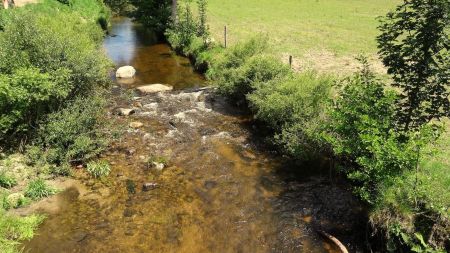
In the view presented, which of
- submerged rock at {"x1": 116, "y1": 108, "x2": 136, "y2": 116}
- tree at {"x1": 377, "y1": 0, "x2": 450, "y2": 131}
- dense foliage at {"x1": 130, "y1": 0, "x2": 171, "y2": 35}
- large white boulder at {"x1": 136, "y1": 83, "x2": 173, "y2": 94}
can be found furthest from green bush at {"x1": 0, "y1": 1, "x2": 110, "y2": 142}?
dense foliage at {"x1": 130, "y1": 0, "x2": 171, "y2": 35}

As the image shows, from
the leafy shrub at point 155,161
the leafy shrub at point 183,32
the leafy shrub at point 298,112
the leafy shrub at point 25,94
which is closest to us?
the leafy shrub at point 25,94

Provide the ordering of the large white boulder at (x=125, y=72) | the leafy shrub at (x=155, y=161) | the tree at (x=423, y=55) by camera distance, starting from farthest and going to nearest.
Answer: the large white boulder at (x=125, y=72) < the leafy shrub at (x=155, y=161) < the tree at (x=423, y=55)

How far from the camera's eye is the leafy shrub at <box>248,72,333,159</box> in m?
16.3

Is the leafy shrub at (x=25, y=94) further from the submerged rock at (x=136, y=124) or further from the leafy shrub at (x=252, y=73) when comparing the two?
the leafy shrub at (x=252, y=73)

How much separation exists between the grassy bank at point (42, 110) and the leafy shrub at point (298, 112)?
845 centimetres

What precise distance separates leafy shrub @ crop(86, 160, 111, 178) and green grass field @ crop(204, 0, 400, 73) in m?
16.4

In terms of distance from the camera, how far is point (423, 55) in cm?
1246

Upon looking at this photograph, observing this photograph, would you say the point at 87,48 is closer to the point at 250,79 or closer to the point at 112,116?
the point at 112,116

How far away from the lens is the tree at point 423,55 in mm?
11969

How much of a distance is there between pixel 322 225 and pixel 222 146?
7305 mm

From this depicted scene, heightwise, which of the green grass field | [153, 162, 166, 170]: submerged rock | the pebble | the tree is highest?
the tree

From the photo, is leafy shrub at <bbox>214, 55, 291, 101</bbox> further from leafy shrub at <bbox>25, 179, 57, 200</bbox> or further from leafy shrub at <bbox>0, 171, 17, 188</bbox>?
leafy shrub at <bbox>0, 171, 17, 188</bbox>

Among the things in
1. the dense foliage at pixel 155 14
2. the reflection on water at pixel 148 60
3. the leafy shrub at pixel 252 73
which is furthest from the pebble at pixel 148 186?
the dense foliage at pixel 155 14

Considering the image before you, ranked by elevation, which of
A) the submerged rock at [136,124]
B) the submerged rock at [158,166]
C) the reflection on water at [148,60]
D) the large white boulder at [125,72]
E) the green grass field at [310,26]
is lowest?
the submerged rock at [158,166]
